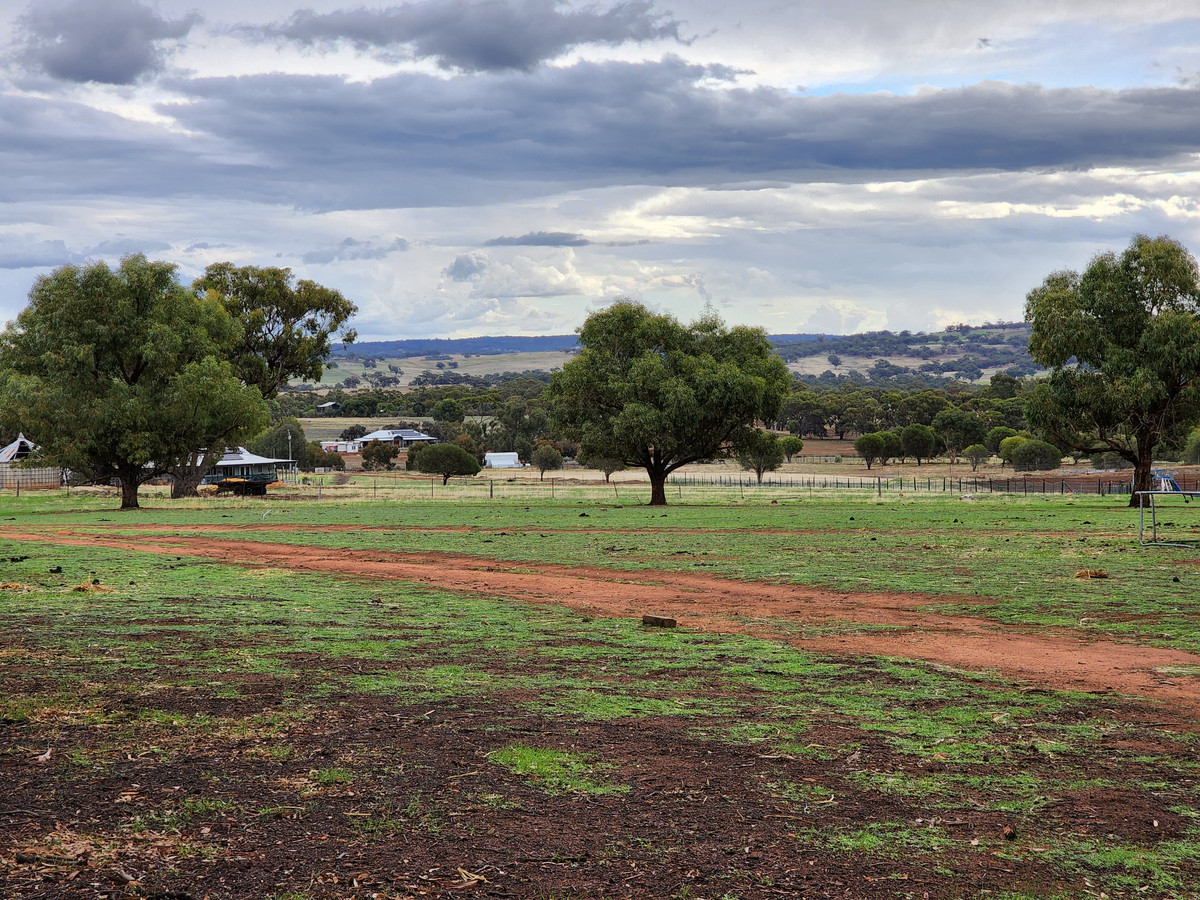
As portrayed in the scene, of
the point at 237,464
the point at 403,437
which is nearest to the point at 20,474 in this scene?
the point at 237,464

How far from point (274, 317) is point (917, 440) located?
8101cm

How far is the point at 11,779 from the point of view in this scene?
6027 mm

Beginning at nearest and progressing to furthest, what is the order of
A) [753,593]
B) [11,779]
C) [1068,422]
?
[11,779] < [753,593] < [1068,422]

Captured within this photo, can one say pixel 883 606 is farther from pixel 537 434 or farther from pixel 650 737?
pixel 537 434

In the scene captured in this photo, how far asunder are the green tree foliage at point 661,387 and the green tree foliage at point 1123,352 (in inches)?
493

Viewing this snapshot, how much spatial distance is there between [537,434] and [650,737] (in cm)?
14974

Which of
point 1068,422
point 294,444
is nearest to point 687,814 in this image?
point 1068,422

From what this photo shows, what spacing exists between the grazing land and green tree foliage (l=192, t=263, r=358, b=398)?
4832cm

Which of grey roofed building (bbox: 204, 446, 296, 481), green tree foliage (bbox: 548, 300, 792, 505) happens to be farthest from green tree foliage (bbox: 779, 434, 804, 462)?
green tree foliage (bbox: 548, 300, 792, 505)

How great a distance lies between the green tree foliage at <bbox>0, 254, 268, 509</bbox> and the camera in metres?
43.9

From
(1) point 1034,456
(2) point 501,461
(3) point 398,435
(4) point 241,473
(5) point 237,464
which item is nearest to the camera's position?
(5) point 237,464

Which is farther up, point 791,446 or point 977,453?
point 791,446

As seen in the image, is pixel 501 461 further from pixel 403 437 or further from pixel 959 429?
pixel 959 429

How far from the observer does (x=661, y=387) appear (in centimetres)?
4806
